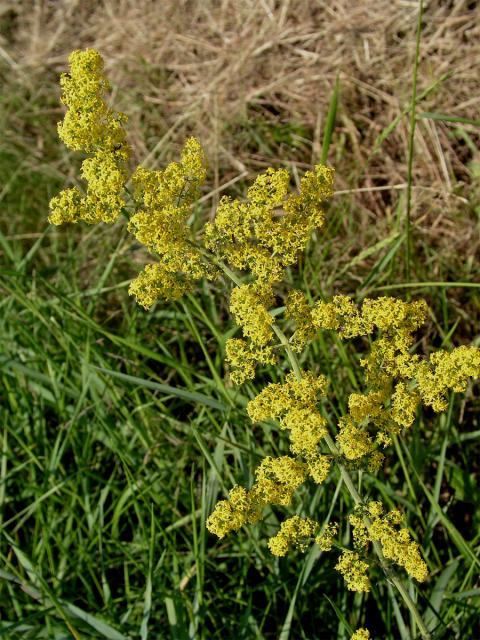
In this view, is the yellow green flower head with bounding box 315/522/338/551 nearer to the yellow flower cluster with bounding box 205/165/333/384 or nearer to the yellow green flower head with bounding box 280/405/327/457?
the yellow green flower head with bounding box 280/405/327/457

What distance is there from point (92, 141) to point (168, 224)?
37 centimetres

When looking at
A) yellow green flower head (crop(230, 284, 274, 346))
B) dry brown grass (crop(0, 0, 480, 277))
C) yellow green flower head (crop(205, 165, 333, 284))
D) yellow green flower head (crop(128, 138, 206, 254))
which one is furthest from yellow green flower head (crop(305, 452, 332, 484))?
dry brown grass (crop(0, 0, 480, 277))

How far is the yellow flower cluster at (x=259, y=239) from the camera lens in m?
2.38

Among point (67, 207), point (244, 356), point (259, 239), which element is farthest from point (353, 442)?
point (67, 207)

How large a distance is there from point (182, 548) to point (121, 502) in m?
0.53

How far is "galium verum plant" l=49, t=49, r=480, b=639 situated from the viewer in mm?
2354

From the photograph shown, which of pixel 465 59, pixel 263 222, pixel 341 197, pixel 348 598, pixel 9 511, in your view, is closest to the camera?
pixel 263 222

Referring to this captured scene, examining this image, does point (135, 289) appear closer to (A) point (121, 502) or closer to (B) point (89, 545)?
(A) point (121, 502)

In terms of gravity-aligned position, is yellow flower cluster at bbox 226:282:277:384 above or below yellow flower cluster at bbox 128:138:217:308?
below

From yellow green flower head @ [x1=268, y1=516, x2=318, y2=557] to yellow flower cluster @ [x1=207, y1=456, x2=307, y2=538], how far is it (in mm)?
106

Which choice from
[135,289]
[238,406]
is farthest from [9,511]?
[135,289]

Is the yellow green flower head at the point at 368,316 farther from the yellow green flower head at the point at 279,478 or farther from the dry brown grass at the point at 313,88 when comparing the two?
the dry brown grass at the point at 313,88

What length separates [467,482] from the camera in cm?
371

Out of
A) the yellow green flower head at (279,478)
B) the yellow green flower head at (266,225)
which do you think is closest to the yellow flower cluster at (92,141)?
the yellow green flower head at (266,225)
